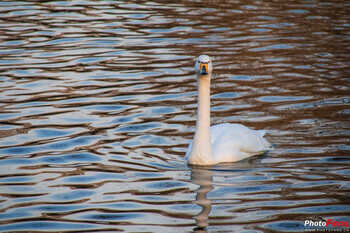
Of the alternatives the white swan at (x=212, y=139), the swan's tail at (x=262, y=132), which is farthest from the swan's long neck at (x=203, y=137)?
the swan's tail at (x=262, y=132)

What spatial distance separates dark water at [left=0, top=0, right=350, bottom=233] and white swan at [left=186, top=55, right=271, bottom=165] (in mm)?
169

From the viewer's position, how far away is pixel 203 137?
8977 millimetres

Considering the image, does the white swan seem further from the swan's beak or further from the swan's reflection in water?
the swan's reflection in water

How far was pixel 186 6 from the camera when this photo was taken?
803 inches

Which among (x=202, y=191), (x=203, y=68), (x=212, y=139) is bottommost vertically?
(x=202, y=191)

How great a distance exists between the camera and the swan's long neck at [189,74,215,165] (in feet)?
29.4

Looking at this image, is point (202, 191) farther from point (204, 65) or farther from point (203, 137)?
point (204, 65)

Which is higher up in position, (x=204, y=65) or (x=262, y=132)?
(x=204, y=65)

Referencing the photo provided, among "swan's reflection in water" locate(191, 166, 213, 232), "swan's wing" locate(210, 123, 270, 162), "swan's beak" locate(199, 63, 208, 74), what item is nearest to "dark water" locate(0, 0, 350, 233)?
"swan's reflection in water" locate(191, 166, 213, 232)

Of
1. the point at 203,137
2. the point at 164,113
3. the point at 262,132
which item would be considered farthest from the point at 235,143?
the point at 164,113

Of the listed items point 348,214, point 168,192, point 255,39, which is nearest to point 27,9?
point 255,39

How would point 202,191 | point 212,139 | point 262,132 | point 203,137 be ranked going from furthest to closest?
point 262,132
point 212,139
point 203,137
point 202,191

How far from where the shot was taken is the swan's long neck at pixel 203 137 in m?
8.95

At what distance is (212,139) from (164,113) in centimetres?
197
